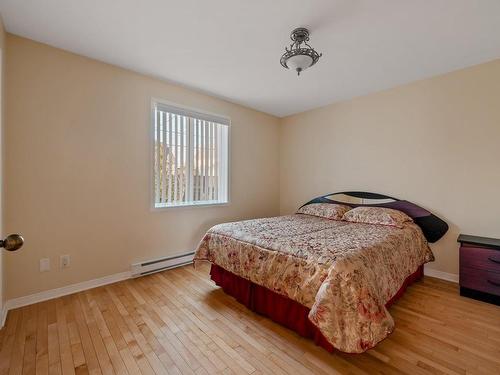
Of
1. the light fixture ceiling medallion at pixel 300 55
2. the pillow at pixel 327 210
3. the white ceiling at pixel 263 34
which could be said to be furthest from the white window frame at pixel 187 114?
the light fixture ceiling medallion at pixel 300 55

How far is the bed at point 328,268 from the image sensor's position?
1411 millimetres

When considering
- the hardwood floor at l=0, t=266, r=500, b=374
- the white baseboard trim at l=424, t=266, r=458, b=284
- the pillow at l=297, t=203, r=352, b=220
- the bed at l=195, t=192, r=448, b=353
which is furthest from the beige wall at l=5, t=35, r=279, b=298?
the white baseboard trim at l=424, t=266, r=458, b=284

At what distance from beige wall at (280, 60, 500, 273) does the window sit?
1.72 m

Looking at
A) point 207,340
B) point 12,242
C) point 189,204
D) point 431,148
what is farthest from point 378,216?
point 12,242

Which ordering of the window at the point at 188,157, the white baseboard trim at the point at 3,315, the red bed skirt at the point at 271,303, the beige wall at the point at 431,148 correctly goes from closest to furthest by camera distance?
the red bed skirt at the point at 271,303 → the white baseboard trim at the point at 3,315 → the beige wall at the point at 431,148 → the window at the point at 188,157

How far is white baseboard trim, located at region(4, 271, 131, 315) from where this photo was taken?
6.82 ft

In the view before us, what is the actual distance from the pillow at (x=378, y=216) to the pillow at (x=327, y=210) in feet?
0.47

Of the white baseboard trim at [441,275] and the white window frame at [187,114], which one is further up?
the white window frame at [187,114]

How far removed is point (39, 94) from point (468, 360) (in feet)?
13.1

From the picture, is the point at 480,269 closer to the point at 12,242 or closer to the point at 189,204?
the point at 189,204

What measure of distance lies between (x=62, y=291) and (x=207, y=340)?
66.2 inches

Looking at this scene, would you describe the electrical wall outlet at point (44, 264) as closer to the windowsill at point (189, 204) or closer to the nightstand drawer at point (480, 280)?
the windowsill at point (189, 204)

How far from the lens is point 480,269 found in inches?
89.3

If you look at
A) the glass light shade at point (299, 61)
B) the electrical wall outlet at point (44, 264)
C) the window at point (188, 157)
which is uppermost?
the glass light shade at point (299, 61)
